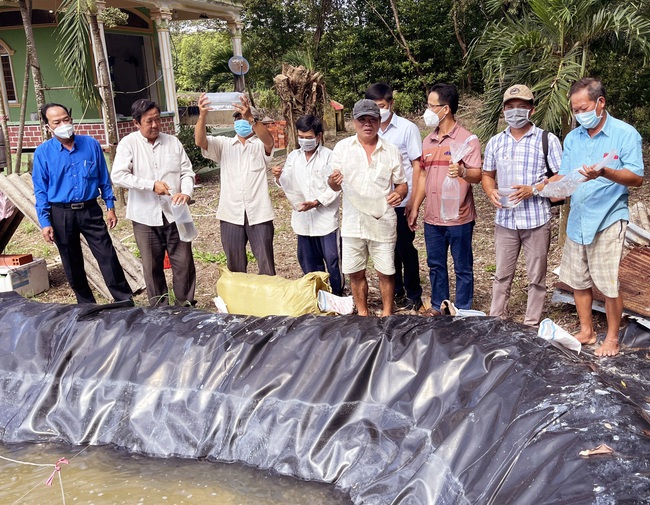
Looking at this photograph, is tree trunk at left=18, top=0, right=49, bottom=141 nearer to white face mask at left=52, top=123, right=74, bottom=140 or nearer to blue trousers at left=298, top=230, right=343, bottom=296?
white face mask at left=52, top=123, right=74, bottom=140

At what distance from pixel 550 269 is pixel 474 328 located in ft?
8.65

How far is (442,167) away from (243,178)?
1.51 meters

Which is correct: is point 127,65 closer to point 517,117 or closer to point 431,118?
point 431,118

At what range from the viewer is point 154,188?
186 inches

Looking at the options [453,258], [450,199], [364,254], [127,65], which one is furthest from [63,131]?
[127,65]

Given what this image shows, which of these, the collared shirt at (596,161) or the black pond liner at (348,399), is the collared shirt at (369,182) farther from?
the collared shirt at (596,161)

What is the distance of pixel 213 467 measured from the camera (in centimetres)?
336

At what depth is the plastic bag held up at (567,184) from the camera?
3510 millimetres

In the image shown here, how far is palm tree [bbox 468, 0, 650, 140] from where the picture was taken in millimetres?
5445

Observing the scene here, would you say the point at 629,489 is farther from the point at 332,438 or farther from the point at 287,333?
the point at 287,333

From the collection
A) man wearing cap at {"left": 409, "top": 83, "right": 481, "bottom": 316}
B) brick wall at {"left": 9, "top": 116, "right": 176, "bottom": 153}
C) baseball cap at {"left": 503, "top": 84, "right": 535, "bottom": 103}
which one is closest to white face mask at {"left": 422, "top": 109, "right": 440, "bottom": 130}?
man wearing cap at {"left": 409, "top": 83, "right": 481, "bottom": 316}

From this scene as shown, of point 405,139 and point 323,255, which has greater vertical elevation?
point 405,139

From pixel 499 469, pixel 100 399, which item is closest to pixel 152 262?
pixel 100 399

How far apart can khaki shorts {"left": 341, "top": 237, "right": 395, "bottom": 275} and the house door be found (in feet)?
35.0
